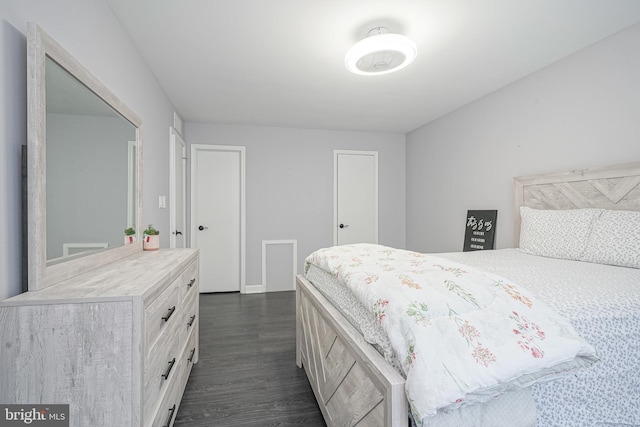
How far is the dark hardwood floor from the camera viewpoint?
1.66 meters

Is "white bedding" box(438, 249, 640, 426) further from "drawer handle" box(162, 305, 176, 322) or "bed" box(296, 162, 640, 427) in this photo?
"drawer handle" box(162, 305, 176, 322)

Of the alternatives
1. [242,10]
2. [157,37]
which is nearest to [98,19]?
[157,37]

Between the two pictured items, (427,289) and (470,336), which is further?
(427,289)

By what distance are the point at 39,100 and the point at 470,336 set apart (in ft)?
5.47

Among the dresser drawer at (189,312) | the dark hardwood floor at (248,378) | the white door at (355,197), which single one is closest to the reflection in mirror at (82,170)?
the dresser drawer at (189,312)

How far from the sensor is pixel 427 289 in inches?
40.5

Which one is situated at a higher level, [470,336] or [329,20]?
[329,20]

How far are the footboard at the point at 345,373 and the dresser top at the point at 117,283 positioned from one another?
78 centimetres

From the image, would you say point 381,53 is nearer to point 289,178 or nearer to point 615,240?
point 615,240

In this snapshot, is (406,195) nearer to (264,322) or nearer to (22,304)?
(264,322)

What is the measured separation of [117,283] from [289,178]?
3367 millimetres

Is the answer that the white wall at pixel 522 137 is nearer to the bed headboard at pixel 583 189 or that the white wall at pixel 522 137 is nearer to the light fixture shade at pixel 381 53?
the bed headboard at pixel 583 189

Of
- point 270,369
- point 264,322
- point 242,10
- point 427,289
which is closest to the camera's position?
point 427,289

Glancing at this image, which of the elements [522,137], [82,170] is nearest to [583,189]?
[522,137]
